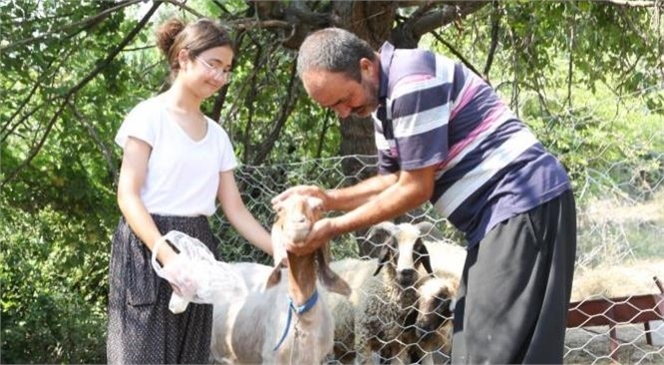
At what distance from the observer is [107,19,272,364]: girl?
3.31 metres

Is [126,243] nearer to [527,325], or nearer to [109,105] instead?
[527,325]

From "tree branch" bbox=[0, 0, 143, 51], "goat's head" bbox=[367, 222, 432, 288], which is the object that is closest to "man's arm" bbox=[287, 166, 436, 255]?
"goat's head" bbox=[367, 222, 432, 288]

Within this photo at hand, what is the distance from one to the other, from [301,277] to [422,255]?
2219 millimetres

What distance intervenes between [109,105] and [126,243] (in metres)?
3.51

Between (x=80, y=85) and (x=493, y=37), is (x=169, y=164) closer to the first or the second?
(x=80, y=85)

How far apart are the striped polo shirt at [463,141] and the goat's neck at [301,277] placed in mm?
650

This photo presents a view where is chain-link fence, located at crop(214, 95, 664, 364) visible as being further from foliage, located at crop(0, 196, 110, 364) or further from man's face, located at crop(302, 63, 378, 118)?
man's face, located at crop(302, 63, 378, 118)

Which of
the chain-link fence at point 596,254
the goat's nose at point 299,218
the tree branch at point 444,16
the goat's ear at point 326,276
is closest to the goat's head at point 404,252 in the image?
the chain-link fence at point 596,254

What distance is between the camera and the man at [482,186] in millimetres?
2828

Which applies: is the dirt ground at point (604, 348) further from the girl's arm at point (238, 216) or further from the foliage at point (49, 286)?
the foliage at point (49, 286)

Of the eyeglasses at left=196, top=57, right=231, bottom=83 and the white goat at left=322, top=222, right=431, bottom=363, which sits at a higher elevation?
the eyeglasses at left=196, top=57, right=231, bottom=83

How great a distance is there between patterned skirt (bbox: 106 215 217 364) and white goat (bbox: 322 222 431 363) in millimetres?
2315

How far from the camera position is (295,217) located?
10.1 feet

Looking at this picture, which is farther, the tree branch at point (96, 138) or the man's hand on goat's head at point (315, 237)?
the tree branch at point (96, 138)
